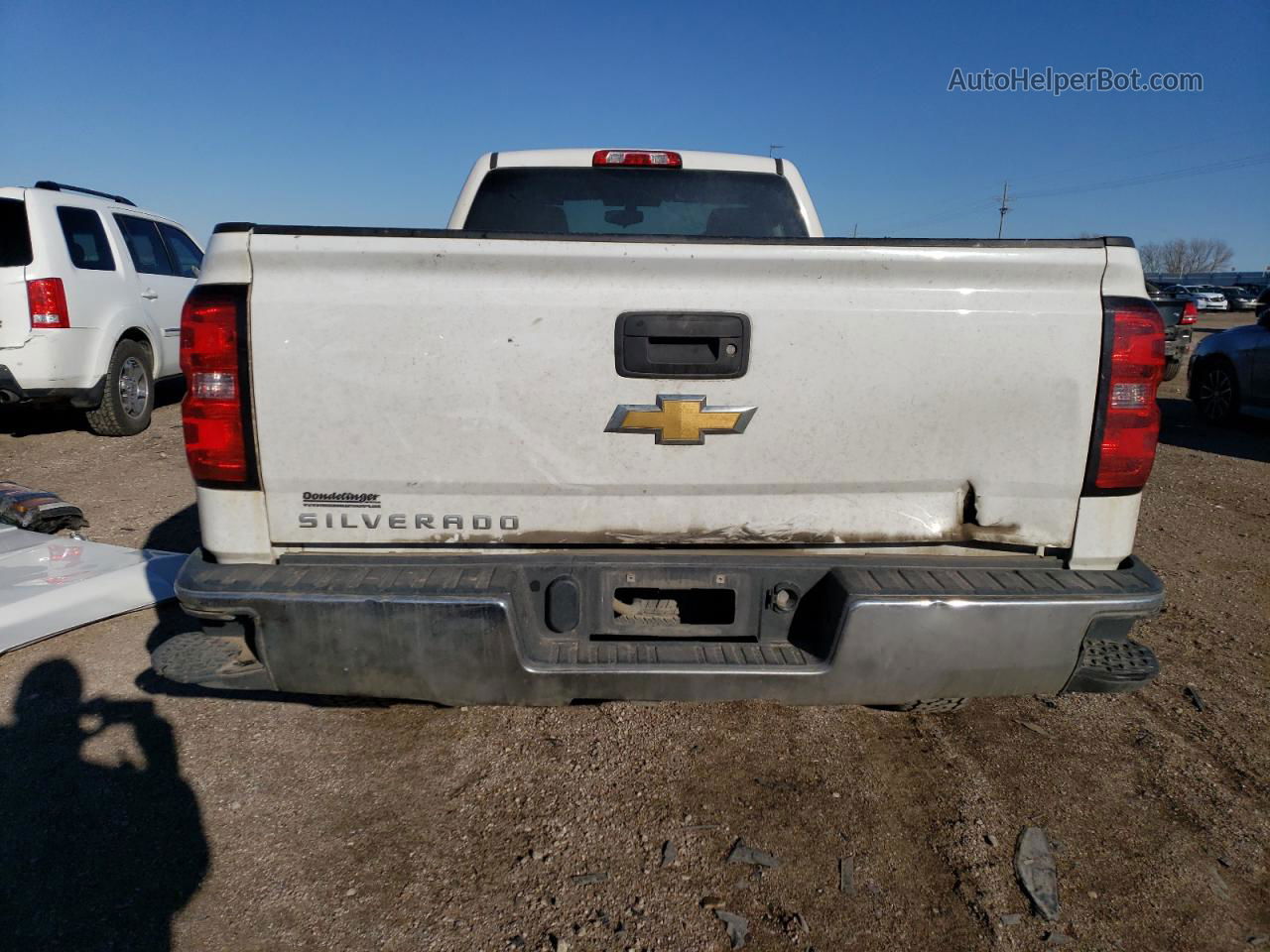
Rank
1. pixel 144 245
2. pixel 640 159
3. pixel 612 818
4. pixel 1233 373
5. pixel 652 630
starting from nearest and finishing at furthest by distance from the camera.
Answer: pixel 652 630
pixel 612 818
pixel 640 159
pixel 144 245
pixel 1233 373

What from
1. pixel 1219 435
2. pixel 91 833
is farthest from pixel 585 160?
pixel 1219 435

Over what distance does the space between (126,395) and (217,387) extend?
22.7 feet

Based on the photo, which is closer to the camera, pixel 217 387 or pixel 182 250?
pixel 217 387

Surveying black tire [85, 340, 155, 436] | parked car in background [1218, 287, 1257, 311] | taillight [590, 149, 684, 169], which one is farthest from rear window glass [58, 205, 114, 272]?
parked car in background [1218, 287, 1257, 311]

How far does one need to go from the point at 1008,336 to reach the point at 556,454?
1229mm

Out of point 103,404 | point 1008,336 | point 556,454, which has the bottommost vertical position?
point 103,404

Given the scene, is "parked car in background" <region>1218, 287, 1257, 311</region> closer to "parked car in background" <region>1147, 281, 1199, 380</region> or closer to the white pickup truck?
"parked car in background" <region>1147, 281, 1199, 380</region>

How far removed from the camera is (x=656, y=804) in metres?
2.54

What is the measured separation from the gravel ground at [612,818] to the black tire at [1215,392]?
24.1 feet

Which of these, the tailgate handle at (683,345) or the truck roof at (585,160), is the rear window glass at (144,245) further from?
the tailgate handle at (683,345)

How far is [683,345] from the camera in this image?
2172 mm

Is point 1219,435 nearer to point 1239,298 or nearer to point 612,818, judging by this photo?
point 612,818

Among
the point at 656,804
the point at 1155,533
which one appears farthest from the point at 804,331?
the point at 1155,533

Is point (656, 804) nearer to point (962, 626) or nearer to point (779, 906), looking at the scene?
point (779, 906)
